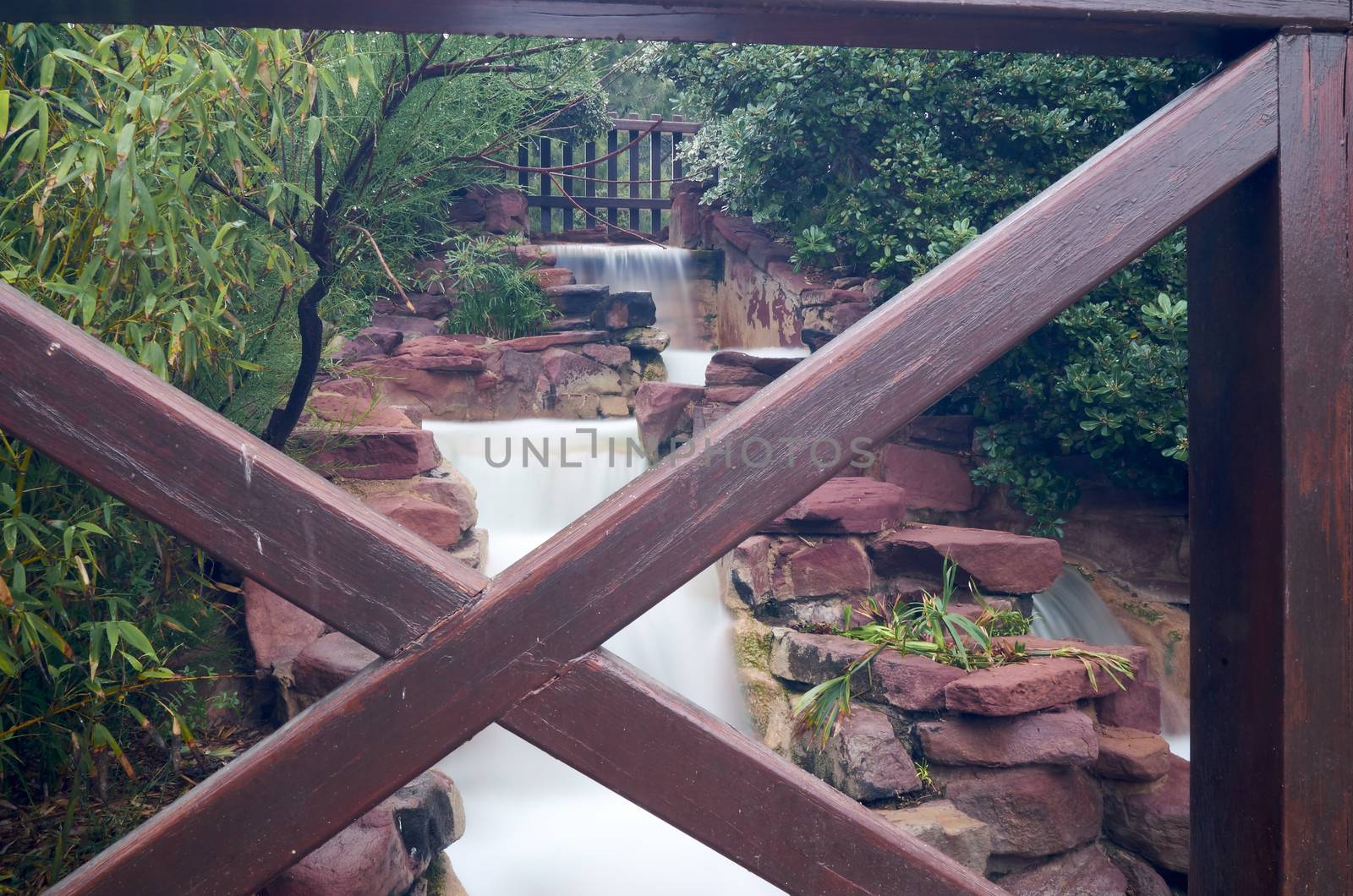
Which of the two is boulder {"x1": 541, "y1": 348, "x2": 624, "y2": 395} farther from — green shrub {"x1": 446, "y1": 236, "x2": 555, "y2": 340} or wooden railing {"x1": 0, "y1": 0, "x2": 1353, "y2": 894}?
wooden railing {"x1": 0, "y1": 0, "x2": 1353, "y2": 894}

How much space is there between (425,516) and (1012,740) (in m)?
2.23

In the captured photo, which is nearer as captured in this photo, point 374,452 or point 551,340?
point 374,452

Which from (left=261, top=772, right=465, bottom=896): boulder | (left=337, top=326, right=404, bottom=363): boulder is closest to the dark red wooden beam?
(left=261, top=772, right=465, bottom=896): boulder

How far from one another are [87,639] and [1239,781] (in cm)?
260

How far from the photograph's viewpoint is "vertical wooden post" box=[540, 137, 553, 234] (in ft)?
30.6

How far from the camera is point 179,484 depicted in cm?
82

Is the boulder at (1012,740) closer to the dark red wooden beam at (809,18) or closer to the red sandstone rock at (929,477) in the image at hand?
the red sandstone rock at (929,477)

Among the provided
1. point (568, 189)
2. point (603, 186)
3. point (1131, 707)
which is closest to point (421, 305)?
point (568, 189)

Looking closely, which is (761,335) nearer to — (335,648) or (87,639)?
(335,648)

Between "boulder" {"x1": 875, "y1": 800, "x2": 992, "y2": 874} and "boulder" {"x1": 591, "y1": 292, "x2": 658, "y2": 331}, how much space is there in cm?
475

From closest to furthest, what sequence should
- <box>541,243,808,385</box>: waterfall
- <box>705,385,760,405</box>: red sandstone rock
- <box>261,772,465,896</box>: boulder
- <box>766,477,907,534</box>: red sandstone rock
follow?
<box>261,772,465,896</box>: boulder < <box>766,477,907,534</box>: red sandstone rock < <box>705,385,760,405</box>: red sandstone rock < <box>541,243,808,385</box>: waterfall

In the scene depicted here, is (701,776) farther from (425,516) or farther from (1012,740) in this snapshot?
(425,516)

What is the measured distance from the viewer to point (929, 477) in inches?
192

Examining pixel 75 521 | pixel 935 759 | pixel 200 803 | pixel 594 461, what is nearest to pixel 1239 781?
pixel 200 803
